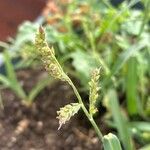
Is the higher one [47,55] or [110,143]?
[47,55]

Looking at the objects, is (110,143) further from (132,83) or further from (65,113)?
(132,83)

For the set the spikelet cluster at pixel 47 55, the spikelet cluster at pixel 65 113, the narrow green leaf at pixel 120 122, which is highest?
the spikelet cluster at pixel 47 55

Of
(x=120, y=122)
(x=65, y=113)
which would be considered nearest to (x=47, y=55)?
(x=65, y=113)

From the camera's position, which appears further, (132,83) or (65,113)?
(132,83)

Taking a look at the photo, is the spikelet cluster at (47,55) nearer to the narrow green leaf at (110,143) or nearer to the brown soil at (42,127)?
the narrow green leaf at (110,143)

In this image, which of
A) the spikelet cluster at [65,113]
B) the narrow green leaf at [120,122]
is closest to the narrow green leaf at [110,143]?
the spikelet cluster at [65,113]
